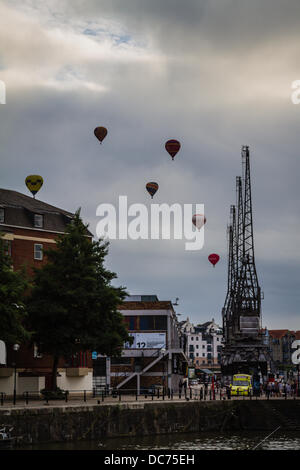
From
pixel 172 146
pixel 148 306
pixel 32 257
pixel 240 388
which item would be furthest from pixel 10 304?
pixel 148 306

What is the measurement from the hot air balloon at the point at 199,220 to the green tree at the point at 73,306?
43.1 metres

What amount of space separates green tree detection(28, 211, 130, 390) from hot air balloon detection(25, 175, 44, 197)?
14310 millimetres

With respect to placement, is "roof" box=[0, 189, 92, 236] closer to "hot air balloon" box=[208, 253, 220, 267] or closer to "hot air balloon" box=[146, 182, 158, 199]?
"hot air balloon" box=[146, 182, 158, 199]

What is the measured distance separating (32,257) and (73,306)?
12.1 m

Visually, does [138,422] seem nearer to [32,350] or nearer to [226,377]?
[32,350]

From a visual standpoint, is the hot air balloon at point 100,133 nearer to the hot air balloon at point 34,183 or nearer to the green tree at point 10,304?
the hot air balloon at point 34,183

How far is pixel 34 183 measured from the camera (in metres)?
72.2

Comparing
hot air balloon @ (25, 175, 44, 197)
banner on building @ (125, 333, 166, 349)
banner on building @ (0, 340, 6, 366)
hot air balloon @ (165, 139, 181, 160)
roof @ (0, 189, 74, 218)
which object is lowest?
banner on building @ (0, 340, 6, 366)

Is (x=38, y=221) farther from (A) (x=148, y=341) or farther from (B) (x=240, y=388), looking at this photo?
(A) (x=148, y=341)

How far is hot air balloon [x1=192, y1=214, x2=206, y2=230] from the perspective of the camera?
10094 cm

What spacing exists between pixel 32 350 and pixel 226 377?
7771 cm

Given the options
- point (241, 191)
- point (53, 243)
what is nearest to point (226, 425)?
point (53, 243)

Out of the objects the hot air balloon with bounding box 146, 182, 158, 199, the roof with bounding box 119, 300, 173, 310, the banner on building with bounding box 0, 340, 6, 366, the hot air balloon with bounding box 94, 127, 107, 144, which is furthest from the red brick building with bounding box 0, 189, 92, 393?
the roof with bounding box 119, 300, 173, 310

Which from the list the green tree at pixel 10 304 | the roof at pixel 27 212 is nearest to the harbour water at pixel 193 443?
the green tree at pixel 10 304
